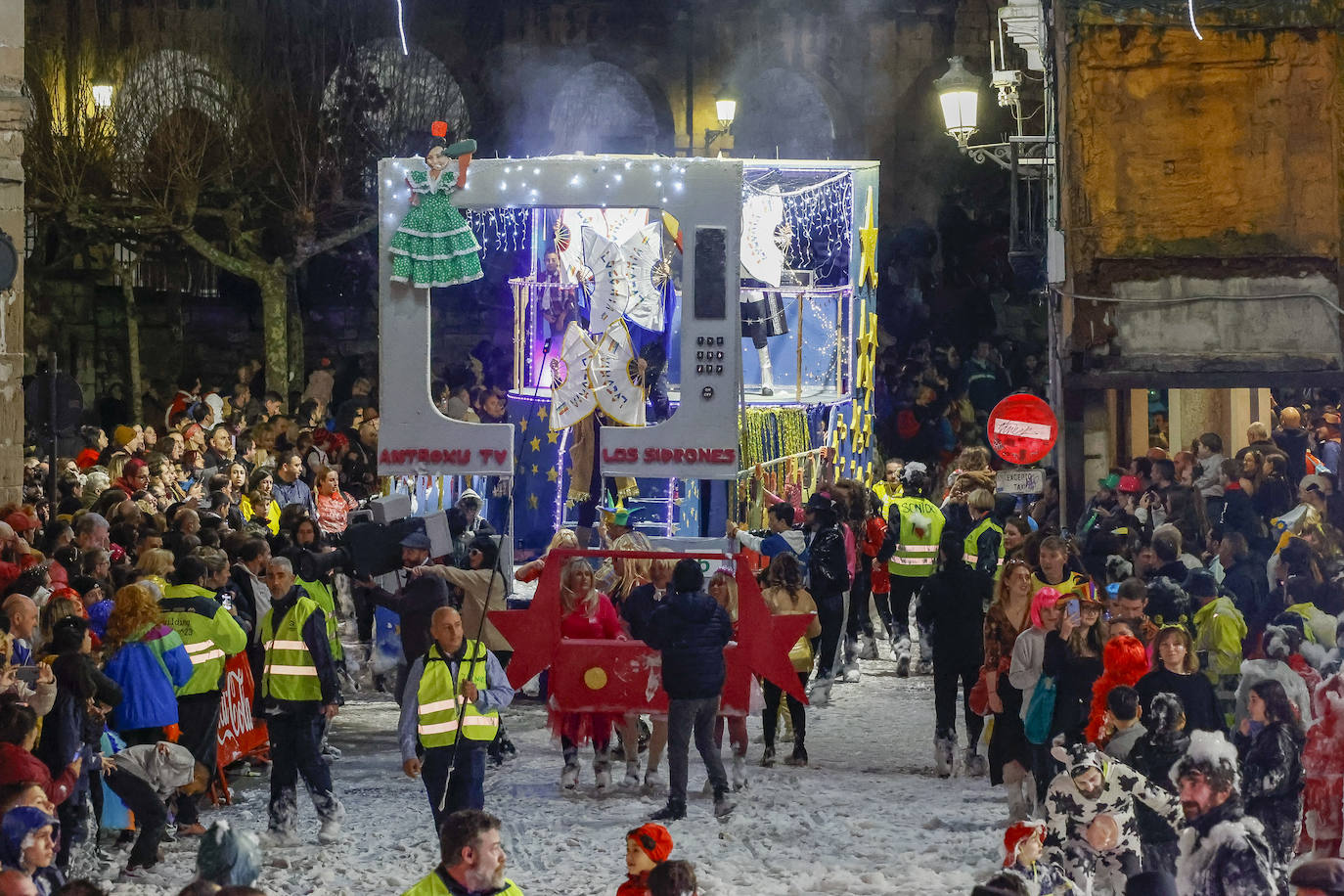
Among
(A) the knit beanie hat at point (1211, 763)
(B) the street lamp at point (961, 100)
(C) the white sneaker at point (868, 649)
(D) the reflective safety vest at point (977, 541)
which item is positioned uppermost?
(B) the street lamp at point (961, 100)

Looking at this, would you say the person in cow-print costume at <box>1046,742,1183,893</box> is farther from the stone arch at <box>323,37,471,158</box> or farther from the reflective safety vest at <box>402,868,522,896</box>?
the stone arch at <box>323,37,471,158</box>

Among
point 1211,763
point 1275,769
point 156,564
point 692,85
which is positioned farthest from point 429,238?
point 692,85

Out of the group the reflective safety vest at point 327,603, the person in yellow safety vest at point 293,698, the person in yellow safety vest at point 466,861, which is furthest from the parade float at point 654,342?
the person in yellow safety vest at point 466,861

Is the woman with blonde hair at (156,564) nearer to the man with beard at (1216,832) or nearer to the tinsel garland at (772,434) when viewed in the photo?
the man with beard at (1216,832)

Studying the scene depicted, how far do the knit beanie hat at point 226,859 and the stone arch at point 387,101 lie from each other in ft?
77.2

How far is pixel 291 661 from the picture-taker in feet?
32.6

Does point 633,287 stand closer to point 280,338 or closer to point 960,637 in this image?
point 960,637

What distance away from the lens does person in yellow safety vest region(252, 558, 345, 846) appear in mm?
9922

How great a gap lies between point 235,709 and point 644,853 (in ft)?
18.3

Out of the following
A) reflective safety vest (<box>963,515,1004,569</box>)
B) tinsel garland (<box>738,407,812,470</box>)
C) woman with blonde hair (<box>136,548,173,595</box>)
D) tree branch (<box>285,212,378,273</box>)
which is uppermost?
tree branch (<box>285,212,378,273</box>)

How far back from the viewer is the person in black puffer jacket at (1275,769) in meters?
8.21

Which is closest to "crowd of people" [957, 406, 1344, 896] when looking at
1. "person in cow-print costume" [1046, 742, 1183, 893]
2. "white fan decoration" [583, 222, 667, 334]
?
"person in cow-print costume" [1046, 742, 1183, 893]

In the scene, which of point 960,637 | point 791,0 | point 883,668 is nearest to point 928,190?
point 791,0

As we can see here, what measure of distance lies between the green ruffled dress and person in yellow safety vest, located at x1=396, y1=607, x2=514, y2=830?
13.4 feet
